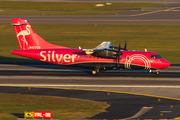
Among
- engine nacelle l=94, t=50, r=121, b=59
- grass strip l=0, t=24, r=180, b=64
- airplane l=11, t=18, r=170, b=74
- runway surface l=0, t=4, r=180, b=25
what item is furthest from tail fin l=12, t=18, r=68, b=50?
runway surface l=0, t=4, r=180, b=25

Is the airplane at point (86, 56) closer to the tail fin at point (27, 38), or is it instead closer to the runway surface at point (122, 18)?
the tail fin at point (27, 38)

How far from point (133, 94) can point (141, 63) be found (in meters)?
7.66

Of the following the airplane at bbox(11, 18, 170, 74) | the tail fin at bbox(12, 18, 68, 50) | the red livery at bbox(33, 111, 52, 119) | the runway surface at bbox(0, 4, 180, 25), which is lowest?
the red livery at bbox(33, 111, 52, 119)

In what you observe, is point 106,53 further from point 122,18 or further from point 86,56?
point 122,18

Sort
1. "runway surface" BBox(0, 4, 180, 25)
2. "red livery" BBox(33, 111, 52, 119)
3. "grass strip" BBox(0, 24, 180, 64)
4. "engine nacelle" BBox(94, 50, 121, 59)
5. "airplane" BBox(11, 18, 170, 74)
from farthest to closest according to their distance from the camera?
"runway surface" BBox(0, 4, 180, 25) → "grass strip" BBox(0, 24, 180, 64) → "airplane" BBox(11, 18, 170, 74) → "engine nacelle" BBox(94, 50, 121, 59) → "red livery" BBox(33, 111, 52, 119)

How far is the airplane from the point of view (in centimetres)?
3541

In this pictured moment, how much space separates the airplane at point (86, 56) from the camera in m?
35.4

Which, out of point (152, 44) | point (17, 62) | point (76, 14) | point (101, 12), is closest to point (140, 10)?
point (101, 12)

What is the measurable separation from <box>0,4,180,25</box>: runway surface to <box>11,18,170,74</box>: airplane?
33288 millimetres

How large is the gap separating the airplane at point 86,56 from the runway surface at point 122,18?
109 ft

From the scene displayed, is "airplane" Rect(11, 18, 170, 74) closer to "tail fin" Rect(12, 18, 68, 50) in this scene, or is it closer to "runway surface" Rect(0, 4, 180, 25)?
"tail fin" Rect(12, 18, 68, 50)

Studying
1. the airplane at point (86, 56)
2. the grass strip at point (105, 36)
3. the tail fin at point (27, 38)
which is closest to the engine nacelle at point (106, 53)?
the airplane at point (86, 56)

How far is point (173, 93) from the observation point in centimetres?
2886

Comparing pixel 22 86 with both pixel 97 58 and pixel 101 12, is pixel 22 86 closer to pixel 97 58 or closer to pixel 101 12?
pixel 97 58
